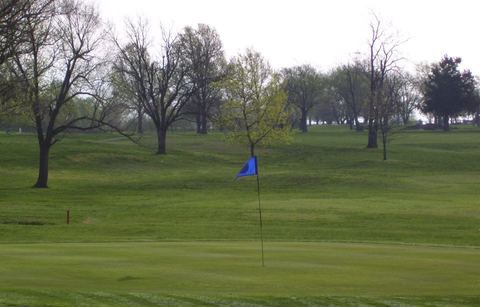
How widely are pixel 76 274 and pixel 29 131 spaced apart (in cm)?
11698

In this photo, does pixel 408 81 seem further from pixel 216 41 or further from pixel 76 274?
pixel 76 274

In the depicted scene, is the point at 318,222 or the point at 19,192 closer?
the point at 318,222

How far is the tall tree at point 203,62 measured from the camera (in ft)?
300

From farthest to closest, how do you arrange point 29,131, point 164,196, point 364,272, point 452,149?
point 29,131
point 452,149
point 164,196
point 364,272

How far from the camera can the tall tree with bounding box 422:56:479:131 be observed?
112 m

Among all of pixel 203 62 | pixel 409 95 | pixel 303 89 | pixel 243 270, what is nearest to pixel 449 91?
pixel 303 89

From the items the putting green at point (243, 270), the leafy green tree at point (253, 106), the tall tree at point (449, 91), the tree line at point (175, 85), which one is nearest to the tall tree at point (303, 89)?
the tree line at point (175, 85)

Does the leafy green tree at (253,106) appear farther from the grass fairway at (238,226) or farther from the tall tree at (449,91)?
the tall tree at (449,91)

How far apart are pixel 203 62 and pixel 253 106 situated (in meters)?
22.7

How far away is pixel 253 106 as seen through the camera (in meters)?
72.8

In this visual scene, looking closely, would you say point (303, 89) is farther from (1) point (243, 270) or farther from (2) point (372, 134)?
(1) point (243, 270)

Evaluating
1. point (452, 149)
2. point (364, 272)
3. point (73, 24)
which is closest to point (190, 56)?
point (452, 149)

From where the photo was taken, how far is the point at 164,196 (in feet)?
165

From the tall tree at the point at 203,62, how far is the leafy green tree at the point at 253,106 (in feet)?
48.5
